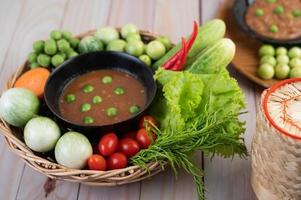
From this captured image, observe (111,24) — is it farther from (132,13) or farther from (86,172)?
(86,172)

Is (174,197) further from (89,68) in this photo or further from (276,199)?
(89,68)

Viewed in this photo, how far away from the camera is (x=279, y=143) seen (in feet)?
2.93

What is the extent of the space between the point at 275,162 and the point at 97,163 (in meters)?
0.42

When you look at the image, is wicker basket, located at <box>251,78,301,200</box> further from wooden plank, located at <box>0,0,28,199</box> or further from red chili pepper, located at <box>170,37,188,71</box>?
wooden plank, located at <box>0,0,28,199</box>

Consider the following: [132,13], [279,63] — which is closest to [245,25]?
[279,63]

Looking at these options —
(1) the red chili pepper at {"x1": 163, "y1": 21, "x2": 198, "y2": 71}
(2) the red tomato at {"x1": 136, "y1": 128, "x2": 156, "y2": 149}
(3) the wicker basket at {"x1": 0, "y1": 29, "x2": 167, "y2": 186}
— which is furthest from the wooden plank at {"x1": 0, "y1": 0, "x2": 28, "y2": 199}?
(1) the red chili pepper at {"x1": 163, "y1": 21, "x2": 198, "y2": 71}

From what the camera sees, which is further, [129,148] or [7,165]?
[7,165]

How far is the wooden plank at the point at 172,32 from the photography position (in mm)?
1161

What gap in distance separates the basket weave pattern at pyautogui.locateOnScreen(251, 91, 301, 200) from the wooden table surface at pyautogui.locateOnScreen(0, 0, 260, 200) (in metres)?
0.16

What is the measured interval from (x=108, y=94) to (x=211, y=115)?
13.9 inches

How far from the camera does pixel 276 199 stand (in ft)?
3.26

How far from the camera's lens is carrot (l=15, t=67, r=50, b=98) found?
51.1 inches

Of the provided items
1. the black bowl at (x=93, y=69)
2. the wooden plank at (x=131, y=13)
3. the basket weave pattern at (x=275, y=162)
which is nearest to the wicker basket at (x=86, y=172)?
the black bowl at (x=93, y=69)

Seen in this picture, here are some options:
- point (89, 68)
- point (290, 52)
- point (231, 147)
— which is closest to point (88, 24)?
point (89, 68)
